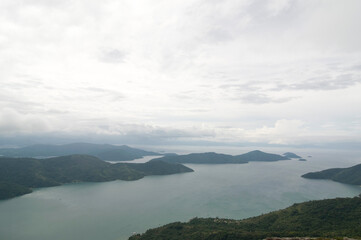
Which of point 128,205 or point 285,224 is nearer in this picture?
point 285,224

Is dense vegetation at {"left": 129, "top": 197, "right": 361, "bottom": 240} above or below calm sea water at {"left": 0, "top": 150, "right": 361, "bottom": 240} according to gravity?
above

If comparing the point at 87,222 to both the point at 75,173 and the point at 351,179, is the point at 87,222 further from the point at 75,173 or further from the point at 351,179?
the point at 351,179

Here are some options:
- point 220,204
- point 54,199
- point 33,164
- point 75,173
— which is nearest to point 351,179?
point 220,204

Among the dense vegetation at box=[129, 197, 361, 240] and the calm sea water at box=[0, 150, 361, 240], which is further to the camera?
the calm sea water at box=[0, 150, 361, 240]

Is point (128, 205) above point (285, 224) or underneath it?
underneath
